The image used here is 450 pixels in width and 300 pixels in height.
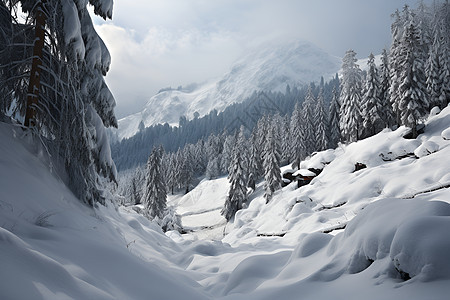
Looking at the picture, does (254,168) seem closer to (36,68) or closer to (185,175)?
(185,175)

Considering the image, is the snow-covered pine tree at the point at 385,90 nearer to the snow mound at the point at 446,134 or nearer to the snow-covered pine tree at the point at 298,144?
the snow-covered pine tree at the point at 298,144

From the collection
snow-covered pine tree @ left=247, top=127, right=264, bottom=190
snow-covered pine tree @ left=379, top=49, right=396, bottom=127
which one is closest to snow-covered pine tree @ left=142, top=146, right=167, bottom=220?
snow-covered pine tree @ left=247, top=127, right=264, bottom=190

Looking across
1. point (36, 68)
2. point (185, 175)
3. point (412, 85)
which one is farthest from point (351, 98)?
point (185, 175)

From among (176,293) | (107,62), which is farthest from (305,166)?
(176,293)

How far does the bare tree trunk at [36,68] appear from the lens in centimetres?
691

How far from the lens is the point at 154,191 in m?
43.0

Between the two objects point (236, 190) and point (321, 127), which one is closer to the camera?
point (236, 190)

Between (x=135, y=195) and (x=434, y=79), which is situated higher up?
(x=135, y=195)

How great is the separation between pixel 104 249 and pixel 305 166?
3883cm

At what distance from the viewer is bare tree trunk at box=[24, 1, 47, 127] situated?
22.7 ft

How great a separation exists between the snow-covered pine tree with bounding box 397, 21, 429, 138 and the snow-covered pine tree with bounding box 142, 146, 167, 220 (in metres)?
35.1

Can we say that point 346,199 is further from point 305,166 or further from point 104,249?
point 104,249

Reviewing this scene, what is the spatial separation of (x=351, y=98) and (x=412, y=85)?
11.5 metres

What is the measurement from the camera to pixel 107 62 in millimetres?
9398
